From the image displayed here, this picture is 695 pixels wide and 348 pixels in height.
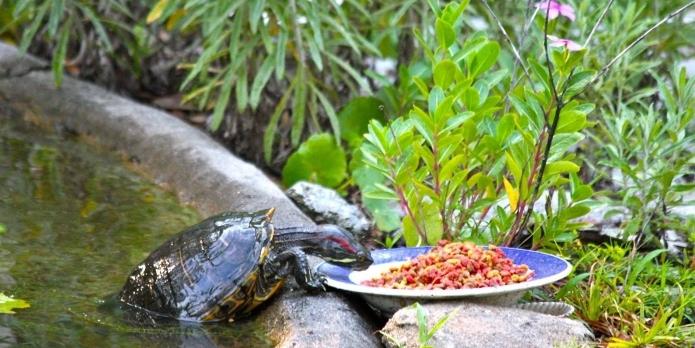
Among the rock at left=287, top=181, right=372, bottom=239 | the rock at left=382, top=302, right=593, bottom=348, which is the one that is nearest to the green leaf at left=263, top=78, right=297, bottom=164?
the rock at left=287, top=181, right=372, bottom=239

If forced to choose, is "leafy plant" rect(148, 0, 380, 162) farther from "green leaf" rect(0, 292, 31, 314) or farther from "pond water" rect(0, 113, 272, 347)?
"green leaf" rect(0, 292, 31, 314)

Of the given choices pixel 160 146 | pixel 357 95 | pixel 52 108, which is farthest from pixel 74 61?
pixel 357 95

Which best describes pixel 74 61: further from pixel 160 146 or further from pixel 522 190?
pixel 522 190

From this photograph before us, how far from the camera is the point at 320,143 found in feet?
16.1

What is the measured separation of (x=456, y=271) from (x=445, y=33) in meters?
0.86

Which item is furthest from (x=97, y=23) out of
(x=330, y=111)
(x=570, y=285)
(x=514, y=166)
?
(x=570, y=285)

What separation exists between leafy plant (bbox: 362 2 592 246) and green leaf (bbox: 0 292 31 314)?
1.19 meters

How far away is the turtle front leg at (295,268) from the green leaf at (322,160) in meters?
1.51

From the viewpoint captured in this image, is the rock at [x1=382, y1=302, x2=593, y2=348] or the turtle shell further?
the turtle shell

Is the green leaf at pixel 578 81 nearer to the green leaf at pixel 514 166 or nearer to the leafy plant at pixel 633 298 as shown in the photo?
the green leaf at pixel 514 166

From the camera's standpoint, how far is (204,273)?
10.8 ft

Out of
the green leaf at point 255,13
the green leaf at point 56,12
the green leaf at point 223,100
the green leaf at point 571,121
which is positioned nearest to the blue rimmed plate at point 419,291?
the green leaf at point 571,121

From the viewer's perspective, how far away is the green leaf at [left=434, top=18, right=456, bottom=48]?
3516 mm

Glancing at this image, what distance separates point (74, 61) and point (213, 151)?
Result: 6.13 ft
